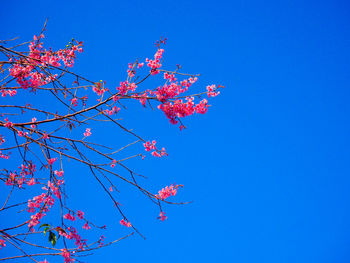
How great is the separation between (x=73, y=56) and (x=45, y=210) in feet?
7.00

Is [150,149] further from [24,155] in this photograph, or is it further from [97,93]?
[24,155]

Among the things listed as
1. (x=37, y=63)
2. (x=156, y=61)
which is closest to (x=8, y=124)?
(x=37, y=63)

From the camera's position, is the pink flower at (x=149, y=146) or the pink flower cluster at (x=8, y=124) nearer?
the pink flower cluster at (x=8, y=124)

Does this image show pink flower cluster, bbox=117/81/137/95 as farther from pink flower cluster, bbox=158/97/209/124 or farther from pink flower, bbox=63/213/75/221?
pink flower, bbox=63/213/75/221

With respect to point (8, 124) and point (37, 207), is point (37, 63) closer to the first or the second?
point (8, 124)

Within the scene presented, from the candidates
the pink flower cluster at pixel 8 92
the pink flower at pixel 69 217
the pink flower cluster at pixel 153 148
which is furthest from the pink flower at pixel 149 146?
the pink flower cluster at pixel 8 92

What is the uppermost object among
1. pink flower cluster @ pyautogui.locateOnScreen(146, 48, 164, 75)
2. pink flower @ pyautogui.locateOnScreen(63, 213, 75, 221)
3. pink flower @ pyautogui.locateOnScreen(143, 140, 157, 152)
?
pink flower cluster @ pyautogui.locateOnScreen(146, 48, 164, 75)

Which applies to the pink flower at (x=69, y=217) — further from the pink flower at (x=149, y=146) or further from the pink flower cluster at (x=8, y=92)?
the pink flower cluster at (x=8, y=92)

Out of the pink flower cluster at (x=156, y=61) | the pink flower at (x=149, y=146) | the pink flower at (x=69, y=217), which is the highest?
the pink flower cluster at (x=156, y=61)

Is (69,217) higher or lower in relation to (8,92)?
lower

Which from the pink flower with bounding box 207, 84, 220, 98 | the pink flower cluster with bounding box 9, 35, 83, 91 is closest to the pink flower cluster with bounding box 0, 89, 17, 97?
the pink flower cluster with bounding box 9, 35, 83, 91

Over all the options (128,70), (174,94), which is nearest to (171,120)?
(174,94)

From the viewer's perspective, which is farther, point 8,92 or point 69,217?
point 8,92

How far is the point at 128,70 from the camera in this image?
153 inches
